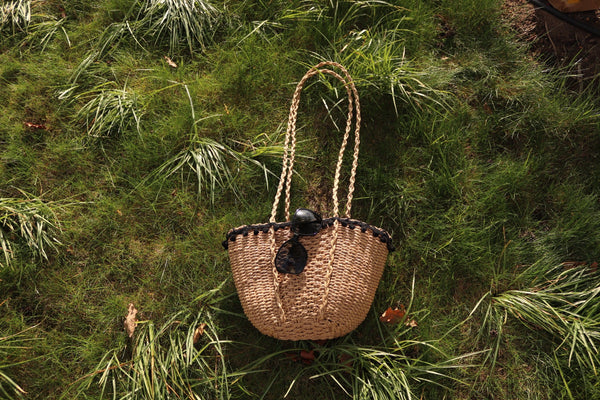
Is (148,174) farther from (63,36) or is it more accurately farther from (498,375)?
(498,375)

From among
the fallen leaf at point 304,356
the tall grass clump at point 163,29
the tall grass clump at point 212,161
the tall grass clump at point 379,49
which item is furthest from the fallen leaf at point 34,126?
the fallen leaf at point 304,356

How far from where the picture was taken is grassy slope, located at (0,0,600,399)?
8.30 ft

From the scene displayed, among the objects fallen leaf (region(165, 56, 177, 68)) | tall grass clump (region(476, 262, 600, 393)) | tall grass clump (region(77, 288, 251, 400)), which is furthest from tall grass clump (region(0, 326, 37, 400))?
tall grass clump (region(476, 262, 600, 393))

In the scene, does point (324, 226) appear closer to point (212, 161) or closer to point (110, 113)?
point (212, 161)

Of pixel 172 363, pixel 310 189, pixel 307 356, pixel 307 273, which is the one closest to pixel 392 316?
pixel 307 356

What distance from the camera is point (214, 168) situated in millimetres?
2801

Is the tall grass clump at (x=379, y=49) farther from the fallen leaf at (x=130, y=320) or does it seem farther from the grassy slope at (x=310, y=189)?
the fallen leaf at (x=130, y=320)

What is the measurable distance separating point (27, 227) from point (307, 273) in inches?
68.6

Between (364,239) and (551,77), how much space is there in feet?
5.99

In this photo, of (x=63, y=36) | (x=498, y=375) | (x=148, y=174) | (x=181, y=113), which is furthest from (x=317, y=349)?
(x=63, y=36)

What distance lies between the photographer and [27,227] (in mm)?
2662

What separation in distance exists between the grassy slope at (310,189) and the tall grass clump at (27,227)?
0.05 m

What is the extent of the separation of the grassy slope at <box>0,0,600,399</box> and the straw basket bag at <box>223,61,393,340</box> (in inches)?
12.5

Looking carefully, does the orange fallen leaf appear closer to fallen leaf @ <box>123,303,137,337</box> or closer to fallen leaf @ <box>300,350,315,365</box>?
fallen leaf @ <box>300,350,315,365</box>
